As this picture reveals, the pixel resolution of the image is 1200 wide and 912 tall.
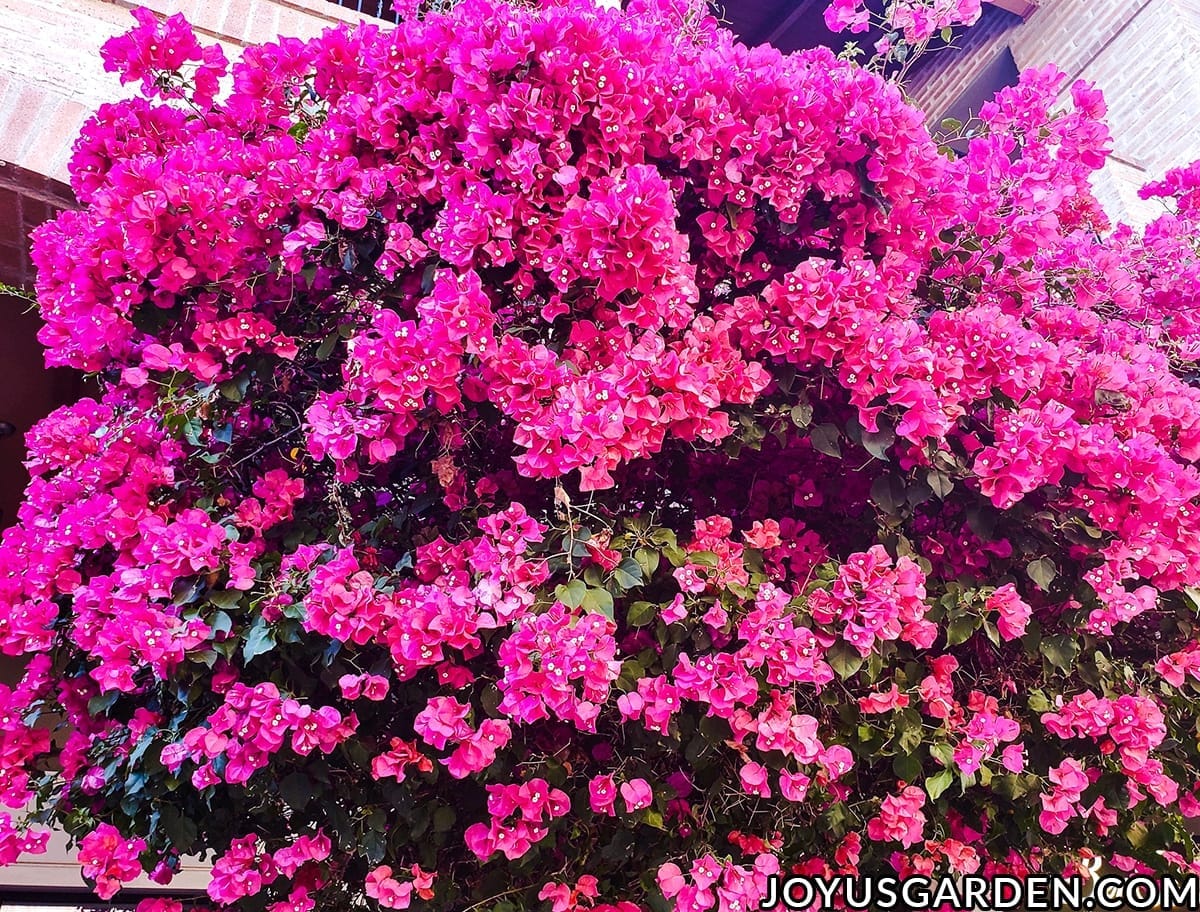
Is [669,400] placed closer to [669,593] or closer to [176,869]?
[669,593]

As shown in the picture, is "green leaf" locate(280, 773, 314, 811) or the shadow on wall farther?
the shadow on wall

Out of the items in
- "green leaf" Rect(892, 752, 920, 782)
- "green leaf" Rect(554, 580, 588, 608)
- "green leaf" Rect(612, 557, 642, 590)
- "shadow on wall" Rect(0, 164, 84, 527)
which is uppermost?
"green leaf" Rect(612, 557, 642, 590)

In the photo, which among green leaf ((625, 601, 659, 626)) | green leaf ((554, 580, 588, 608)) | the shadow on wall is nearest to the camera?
green leaf ((554, 580, 588, 608))

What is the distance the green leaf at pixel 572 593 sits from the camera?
123cm

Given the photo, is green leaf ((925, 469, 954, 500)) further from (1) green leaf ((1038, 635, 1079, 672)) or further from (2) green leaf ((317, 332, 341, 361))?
(2) green leaf ((317, 332, 341, 361))

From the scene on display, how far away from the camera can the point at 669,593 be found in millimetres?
1499

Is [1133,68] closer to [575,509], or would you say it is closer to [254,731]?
[575,509]

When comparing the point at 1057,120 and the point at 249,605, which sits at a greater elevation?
the point at 1057,120

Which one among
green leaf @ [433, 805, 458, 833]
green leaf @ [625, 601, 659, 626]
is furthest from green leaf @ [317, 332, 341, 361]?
green leaf @ [433, 805, 458, 833]

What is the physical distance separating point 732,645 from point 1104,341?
0.96 meters

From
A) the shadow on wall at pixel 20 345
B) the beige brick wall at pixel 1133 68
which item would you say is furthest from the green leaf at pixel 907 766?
the beige brick wall at pixel 1133 68

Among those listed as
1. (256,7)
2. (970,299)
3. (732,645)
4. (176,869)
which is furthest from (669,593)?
(256,7)

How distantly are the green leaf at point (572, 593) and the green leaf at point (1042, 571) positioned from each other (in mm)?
762

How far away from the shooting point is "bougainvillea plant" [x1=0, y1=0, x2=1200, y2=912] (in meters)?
1.31
